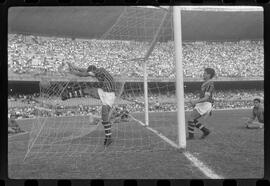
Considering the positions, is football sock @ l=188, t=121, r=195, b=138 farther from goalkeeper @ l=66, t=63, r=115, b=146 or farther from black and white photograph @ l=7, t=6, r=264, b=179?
goalkeeper @ l=66, t=63, r=115, b=146

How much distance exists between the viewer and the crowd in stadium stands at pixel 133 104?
7270 mm

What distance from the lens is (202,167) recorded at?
352cm

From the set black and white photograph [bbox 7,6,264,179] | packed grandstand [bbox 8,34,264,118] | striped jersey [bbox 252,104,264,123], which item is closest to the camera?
black and white photograph [bbox 7,6,264,179]

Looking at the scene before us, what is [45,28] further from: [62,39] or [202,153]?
[202,153]

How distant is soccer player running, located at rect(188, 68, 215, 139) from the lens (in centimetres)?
533

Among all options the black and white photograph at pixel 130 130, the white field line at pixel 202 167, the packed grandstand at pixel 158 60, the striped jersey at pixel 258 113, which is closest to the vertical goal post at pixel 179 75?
the black and white photograph at pixel 130 130

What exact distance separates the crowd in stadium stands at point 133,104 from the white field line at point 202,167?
1920 mm

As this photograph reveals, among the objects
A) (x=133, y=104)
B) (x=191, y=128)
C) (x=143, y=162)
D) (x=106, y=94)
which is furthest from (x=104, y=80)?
(x=133, y=104)

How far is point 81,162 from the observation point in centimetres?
392

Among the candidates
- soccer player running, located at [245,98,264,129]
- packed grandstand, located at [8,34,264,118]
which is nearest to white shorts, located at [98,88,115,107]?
soccer player running, located at [245,98,264,129]

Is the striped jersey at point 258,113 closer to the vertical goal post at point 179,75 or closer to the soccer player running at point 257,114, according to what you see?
the soccer player running at point 257,114

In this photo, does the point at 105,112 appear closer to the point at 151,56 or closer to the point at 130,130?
the point at 130,130

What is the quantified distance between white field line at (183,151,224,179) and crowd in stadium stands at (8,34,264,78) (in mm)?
3958

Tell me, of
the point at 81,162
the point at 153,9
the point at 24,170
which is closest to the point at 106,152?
the point at 81,162
